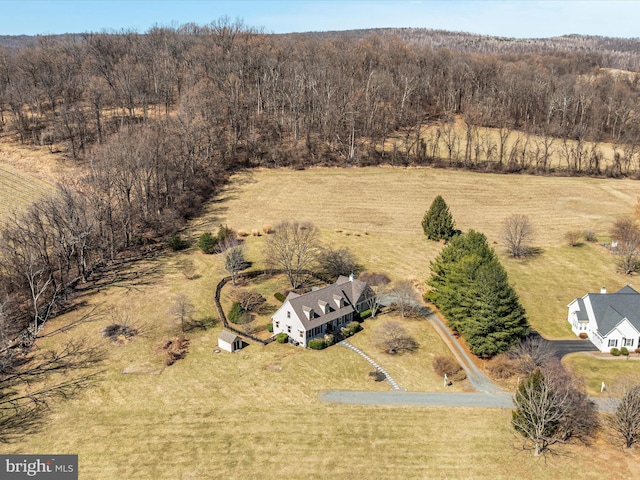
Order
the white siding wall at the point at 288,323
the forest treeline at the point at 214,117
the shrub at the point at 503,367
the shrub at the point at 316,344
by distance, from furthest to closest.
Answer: the forest treeline at the point at 214,117, the white siding wall at the point at 288,323, the shrub at the point at 316,344, the shrub at the point at 503,367

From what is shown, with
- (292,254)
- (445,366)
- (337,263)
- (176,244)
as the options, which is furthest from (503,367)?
(176,244)

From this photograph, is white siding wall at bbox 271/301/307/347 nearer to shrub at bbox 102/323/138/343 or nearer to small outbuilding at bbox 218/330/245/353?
small outbuilding at bbox 218/330/245/353

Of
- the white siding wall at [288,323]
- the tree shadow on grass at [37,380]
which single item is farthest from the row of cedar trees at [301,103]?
the tree shadow on grass at [37,380]

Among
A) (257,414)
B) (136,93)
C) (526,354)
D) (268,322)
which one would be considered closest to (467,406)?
(526,354)

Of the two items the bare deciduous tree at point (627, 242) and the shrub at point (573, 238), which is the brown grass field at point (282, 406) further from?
the bare deciduous tree at point (627, 242)

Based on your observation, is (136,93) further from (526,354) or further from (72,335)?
(526,354)

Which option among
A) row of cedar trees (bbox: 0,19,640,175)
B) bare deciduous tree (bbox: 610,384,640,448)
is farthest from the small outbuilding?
row of cedar trees (bbox: 0,19,640,175)
